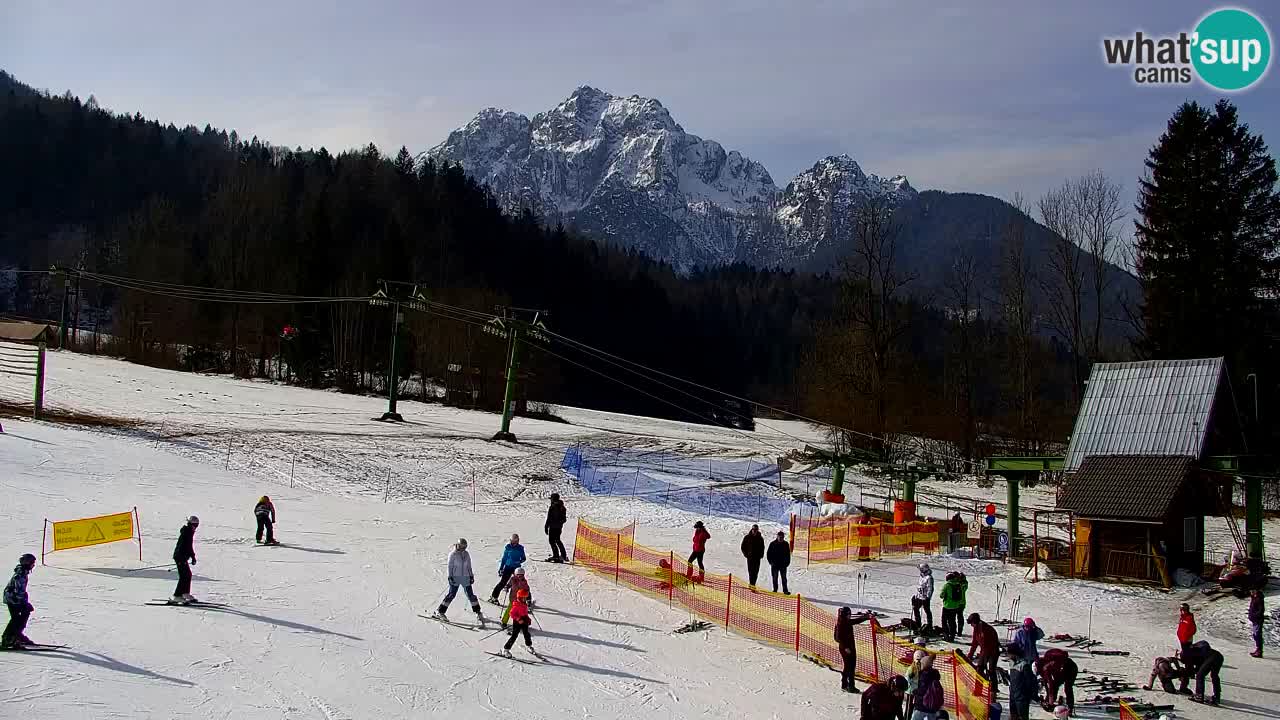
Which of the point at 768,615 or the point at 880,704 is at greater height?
the point at 880,704

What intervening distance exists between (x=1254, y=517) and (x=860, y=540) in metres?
12.9

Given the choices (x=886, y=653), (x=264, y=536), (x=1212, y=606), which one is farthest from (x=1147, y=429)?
(x=264, y=536)

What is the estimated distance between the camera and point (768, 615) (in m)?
19.4

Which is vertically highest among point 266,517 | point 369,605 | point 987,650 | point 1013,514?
point 1013,514

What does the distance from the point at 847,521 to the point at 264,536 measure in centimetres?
1893

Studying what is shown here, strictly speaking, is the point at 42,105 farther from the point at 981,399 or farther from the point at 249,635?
the point at 249,635

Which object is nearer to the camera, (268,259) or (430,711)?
(430,711)

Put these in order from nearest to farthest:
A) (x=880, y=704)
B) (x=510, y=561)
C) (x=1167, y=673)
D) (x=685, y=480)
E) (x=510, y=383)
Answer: (x=880, y=704) → (x=1167, y=673) → (x=510, y=561) → (x=685, y=480) → (x=510, y=383)

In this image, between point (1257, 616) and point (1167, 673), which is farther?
point (1257, 616)

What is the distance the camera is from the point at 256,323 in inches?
3189

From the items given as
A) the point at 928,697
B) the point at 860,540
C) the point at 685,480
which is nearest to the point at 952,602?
the point at 928,697

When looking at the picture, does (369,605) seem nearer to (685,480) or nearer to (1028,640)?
(1028,640)

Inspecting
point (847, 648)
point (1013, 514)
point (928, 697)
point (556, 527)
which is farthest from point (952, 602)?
point (1013, 514)

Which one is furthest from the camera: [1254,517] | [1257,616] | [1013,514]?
[1013,514]
